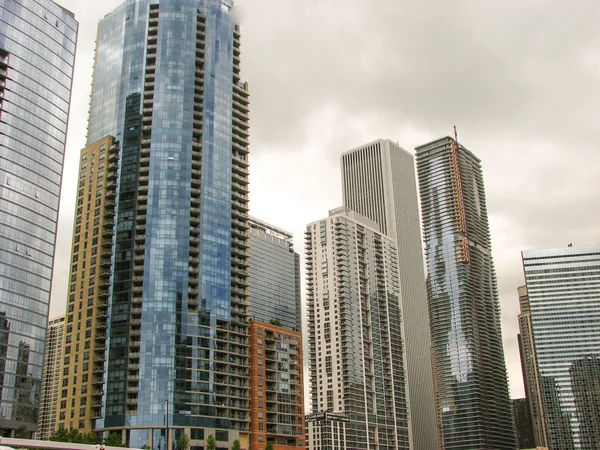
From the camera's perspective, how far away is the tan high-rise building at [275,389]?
177 m

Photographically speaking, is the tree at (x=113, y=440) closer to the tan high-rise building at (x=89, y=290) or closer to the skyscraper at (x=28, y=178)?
the tan high-rise building at (x=89, y=290)

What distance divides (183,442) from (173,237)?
48548 millimetres

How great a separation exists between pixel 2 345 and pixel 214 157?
7261 centimetres

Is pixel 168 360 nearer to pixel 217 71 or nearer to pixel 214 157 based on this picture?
pixel 214 157

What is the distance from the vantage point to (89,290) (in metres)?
176

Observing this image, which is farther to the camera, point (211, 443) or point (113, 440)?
point (211, 443)

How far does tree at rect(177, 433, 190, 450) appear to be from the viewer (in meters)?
156

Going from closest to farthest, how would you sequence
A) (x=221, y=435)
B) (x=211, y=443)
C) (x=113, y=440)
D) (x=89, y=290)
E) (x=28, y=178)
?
(x=113, y=440), (x=211, y=443), (x=28, y=178), (x=221, y=435), (x=89, y=290)

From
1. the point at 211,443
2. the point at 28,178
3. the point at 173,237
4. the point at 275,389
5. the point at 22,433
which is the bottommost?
the point at 211,443

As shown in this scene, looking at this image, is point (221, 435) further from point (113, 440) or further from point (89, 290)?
point (89, 290)

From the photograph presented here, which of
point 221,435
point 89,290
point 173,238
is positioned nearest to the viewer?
point 221,435

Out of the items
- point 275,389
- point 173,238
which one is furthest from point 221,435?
point 173,238

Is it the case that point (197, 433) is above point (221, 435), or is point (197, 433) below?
above

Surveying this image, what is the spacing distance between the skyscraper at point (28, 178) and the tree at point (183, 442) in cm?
3040
